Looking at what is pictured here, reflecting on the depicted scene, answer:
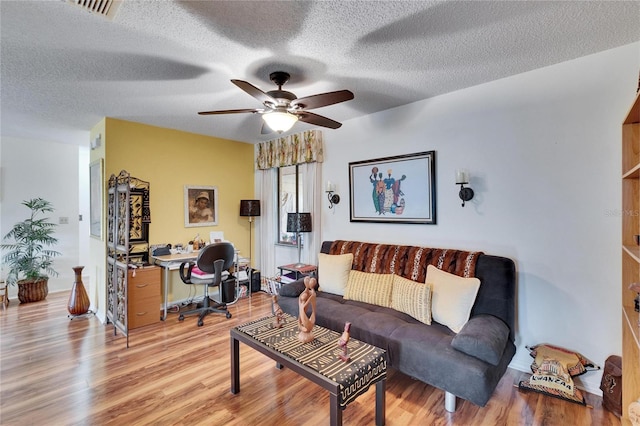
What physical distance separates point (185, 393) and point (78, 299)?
94.0 inches

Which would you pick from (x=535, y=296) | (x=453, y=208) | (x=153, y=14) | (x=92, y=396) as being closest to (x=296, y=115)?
(x=153, y=14)

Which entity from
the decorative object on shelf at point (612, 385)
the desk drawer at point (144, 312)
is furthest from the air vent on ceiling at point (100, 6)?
the decorative object on shelf at point (612, 385)

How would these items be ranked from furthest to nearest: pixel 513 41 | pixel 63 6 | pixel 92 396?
pixel 92 396
pixel 513 41
pixel 63 6

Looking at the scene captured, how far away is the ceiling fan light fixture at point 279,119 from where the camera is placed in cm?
224

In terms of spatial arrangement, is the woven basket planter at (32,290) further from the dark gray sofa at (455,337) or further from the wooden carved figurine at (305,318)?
the wooden carved figurine at (305,318)

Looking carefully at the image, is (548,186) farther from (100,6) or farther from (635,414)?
(100,6)

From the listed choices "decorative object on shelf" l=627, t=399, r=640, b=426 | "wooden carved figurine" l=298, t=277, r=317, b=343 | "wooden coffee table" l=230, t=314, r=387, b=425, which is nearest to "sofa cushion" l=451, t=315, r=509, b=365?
"wooden coffee table" l=230, t=314, r=387, b=425

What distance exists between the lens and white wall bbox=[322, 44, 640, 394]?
2.08m

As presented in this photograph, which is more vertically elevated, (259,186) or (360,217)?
(259,186)

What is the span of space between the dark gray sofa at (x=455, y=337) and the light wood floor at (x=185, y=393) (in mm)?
251

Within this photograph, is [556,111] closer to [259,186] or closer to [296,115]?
[296,115]

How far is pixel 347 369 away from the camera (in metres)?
1.66

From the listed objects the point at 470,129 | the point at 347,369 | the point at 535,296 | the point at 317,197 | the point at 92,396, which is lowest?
the point at 92,396

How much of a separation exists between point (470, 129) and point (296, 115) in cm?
160
